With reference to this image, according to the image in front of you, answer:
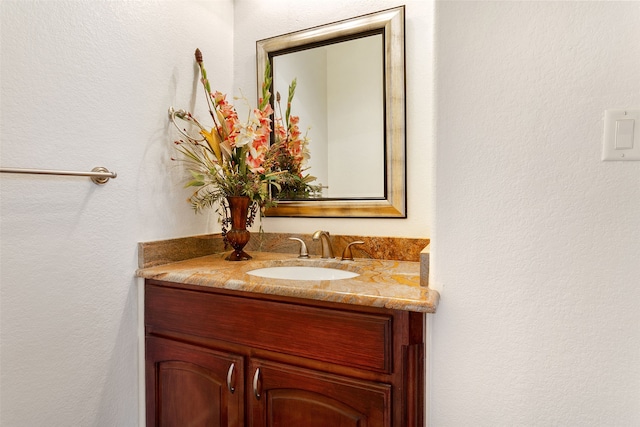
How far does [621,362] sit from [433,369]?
407mm

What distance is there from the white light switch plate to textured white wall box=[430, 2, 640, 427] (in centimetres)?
2

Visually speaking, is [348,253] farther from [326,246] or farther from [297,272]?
[297,272]

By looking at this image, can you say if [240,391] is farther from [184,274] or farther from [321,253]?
[321,253]

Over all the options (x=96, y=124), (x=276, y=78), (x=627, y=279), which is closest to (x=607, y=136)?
(x=627, y=279)

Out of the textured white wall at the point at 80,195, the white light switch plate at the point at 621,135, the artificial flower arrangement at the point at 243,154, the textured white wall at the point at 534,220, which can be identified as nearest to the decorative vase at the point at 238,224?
the artificial flower arrangement at the point at 243,154

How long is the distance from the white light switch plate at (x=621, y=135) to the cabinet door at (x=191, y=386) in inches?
44.2

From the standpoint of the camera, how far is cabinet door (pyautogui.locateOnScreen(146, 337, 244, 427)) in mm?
1179

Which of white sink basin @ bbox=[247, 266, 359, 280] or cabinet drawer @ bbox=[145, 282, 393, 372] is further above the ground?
white sink basin @ bbox=[247, 266, 359, 280]

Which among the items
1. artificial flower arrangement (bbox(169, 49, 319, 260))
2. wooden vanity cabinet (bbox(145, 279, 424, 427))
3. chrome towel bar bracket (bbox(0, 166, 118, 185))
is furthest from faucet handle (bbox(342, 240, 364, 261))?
chrome towel bar bracket (bbox(0, 166, 118, 185))

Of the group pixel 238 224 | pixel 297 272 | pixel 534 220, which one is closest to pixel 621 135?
pixel 534 220

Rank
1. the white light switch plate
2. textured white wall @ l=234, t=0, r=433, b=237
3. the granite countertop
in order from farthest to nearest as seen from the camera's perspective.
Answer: textured white wall @ l=234, t=0, r=433, b=237 → the granite countertop → the white light switch plate

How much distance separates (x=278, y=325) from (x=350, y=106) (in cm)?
95

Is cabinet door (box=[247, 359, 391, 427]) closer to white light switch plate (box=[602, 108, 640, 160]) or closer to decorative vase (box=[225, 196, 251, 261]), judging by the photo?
decorative vase (box=[225, 196, 251, 261])

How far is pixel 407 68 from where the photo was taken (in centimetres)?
147
